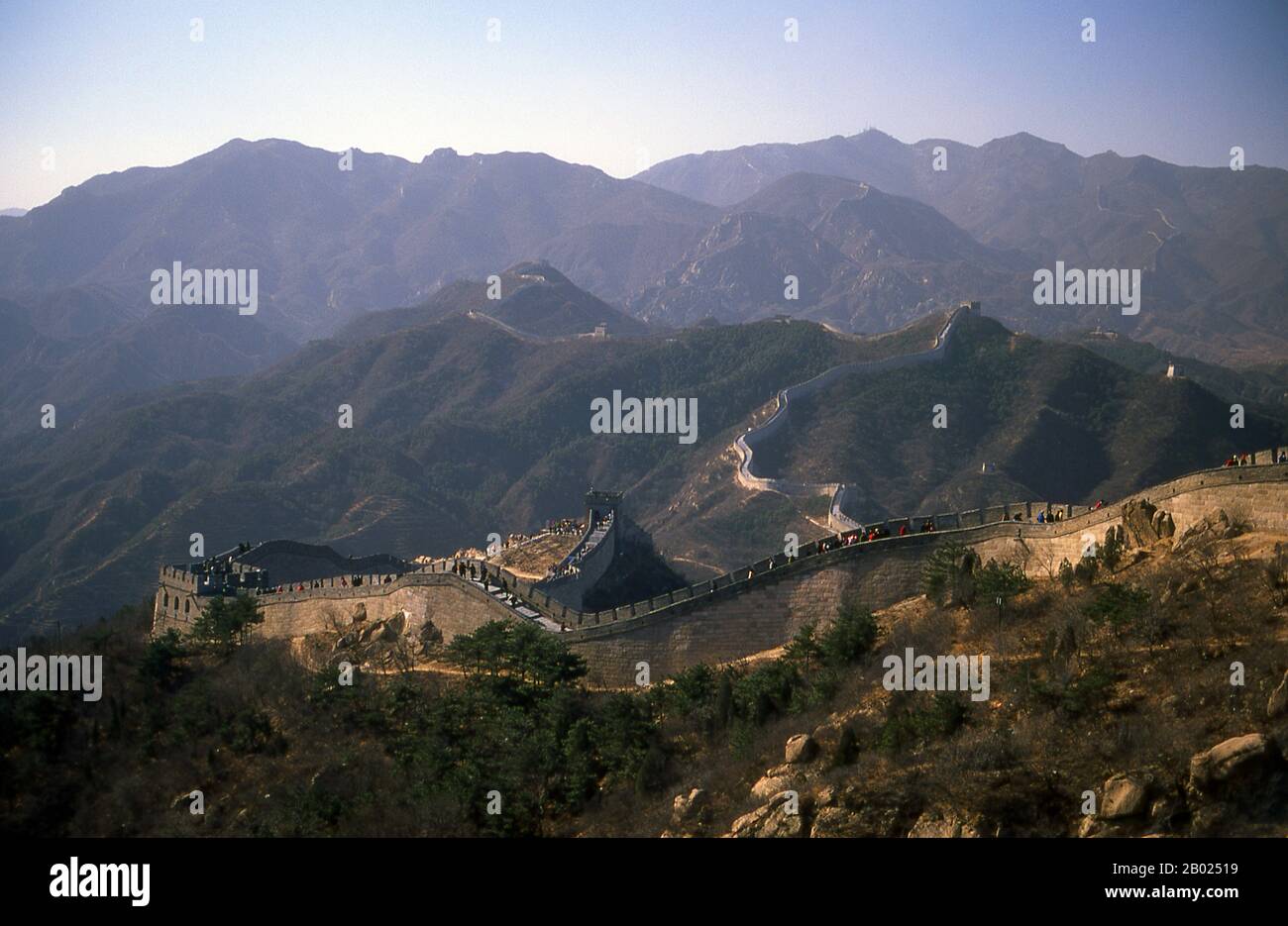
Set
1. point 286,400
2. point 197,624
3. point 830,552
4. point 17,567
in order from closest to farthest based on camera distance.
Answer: point 830,552 → point 197,624 → point 17,567 → point 286,400

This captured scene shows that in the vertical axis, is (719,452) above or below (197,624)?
above

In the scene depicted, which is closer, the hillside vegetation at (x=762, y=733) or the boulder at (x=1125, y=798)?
the boulder at (x=1125, y=798)

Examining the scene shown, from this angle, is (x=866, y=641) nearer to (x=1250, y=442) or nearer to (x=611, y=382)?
(x=1250, y=442)

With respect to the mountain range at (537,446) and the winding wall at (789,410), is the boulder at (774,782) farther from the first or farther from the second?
the mountain range at (537,446)

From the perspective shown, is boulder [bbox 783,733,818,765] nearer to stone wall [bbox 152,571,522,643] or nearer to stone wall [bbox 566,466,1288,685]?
stone wall [bbox 566,466,1288,685]

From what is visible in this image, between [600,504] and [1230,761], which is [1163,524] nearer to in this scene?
[1230,761]

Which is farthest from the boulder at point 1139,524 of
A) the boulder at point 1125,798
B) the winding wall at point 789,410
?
the winding wall at point 789,410
